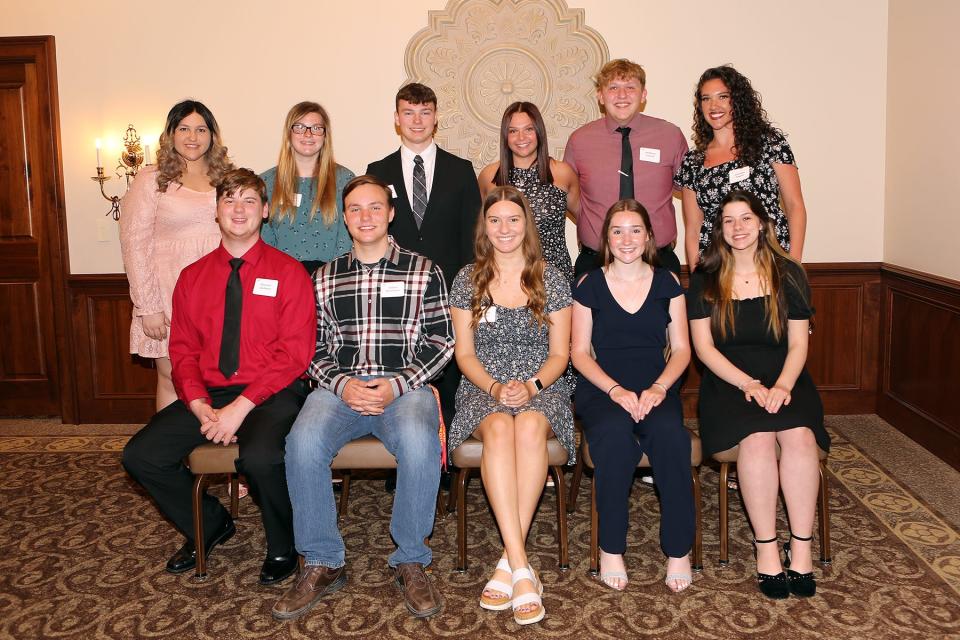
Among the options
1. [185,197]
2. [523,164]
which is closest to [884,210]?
[523,164]

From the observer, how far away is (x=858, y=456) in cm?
435

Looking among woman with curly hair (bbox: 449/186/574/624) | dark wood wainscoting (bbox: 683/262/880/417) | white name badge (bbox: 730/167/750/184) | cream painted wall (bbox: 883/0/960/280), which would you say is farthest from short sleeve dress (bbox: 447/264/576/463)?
cream painted wall (bbox: 883/0/960/280)

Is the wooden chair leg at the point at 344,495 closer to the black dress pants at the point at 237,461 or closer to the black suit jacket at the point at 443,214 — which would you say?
the black dress pants at the point at 237,461

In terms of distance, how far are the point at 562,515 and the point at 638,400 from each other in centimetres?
53

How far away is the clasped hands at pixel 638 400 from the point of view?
3057 mm

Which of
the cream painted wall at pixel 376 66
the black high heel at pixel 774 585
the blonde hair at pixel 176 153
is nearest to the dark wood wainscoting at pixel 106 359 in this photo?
the cream painted wall at pixel 376 66

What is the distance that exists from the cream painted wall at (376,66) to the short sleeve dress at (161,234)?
4.91ft

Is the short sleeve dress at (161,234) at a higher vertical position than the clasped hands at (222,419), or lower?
higher

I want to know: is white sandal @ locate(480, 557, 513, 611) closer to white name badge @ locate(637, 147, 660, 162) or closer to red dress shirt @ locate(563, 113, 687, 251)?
red dress shirt @ locate(563, 113, 687, 251)

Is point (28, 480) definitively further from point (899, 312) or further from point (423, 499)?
point (899, 312)

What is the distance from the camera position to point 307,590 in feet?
9.45

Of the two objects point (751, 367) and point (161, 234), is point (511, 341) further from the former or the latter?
point (161, 234)

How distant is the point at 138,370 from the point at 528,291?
10.7ft

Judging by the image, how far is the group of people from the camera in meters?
2.96
